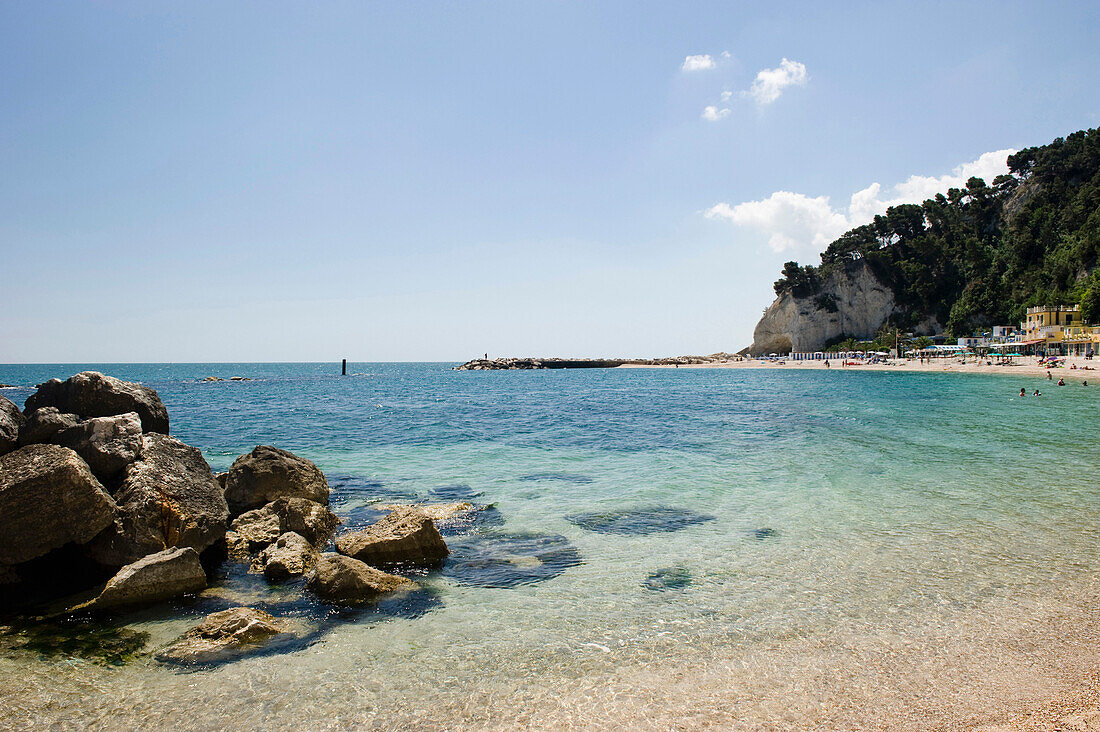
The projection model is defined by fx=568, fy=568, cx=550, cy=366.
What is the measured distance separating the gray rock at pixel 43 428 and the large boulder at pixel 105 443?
10cm

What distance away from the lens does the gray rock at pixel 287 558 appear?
26.9ft

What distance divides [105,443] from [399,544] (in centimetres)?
490

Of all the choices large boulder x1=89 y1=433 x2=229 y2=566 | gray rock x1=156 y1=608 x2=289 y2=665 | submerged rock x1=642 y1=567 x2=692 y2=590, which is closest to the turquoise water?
submerged rock x1=642 y1=567 x2=692 y2=590

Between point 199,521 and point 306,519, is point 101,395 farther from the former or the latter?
point 306,519

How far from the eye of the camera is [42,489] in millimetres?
7453

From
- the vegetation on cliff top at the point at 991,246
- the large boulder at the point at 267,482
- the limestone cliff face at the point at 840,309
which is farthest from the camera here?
the limestone cliff face at the point at 840,309

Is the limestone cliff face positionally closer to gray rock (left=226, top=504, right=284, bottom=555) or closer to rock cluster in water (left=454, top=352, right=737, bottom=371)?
rock cluster in water (left=454, top=352, right=737, bottom=371)

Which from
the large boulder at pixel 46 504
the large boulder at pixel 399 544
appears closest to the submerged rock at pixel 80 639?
the large boulder at pixel 46 504

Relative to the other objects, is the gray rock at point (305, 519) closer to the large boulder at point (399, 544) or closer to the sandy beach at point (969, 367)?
the large boulder at point (399, 544)

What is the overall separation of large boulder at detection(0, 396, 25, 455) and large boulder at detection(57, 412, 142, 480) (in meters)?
0.52

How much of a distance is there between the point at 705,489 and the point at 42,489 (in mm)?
12271

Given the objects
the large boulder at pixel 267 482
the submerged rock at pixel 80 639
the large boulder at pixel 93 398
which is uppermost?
the large boulder at pixel 93 398

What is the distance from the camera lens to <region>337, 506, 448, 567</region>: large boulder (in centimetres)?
870

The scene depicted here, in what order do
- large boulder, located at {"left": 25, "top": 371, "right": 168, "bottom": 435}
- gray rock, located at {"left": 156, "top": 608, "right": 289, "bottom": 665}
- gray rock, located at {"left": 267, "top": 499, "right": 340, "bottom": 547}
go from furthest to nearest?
1. large boulder, located at {"left": 25, "top": 371, "right": 168, "bottom": 435}
2. gray rock, located at {"left": 267, "top": 499, "right": 340, "bottom": 547}
3. gray rock, located at {"left": 156, "top": 608, "right": 289, "bottom": 665}
